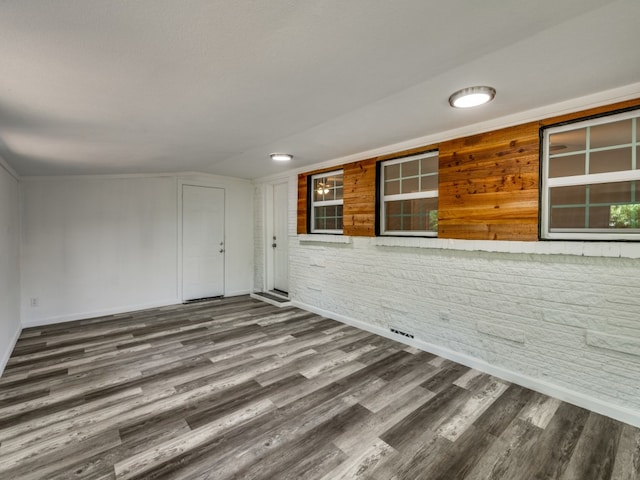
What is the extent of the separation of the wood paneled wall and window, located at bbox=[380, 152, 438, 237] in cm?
19

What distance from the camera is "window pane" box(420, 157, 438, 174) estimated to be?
3.48 meters

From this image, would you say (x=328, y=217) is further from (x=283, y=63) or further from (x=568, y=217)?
(x=283, y=63)

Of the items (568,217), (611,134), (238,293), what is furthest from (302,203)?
(611,134)

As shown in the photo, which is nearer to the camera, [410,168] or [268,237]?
[410,168]

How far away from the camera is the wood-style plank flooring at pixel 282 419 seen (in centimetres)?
181

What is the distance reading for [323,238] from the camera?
15.5ft

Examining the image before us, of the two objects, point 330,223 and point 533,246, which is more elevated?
point 330,223

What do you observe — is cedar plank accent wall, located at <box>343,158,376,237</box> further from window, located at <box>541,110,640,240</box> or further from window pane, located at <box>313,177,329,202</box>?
window, located at <box>541,110,640,240</box>

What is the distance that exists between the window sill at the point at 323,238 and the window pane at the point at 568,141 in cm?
246

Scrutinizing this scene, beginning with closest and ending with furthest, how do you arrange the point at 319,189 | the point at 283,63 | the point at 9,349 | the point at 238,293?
the point at 283,63 < the point at 9,349 < the point at 319,189 < the point at 238,293

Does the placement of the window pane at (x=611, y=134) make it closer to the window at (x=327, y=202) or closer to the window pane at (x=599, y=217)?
the window pane at (x=599, y=217)

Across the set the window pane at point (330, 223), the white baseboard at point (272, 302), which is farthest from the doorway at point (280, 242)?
the window pane at point (330, 223)

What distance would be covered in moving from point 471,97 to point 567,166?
1172mm

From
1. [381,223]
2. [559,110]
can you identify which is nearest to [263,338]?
[381,223]
